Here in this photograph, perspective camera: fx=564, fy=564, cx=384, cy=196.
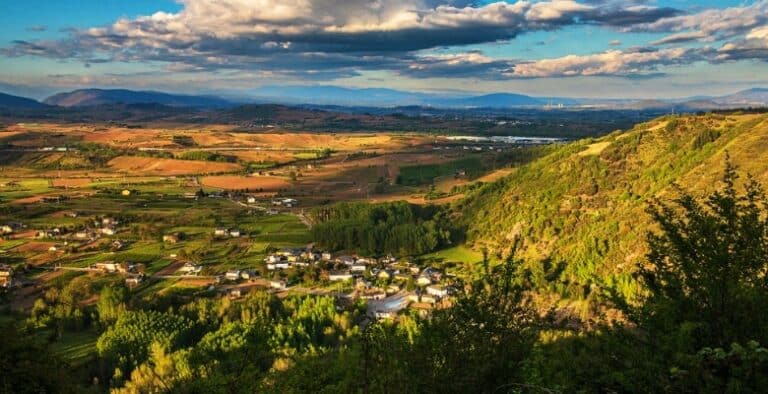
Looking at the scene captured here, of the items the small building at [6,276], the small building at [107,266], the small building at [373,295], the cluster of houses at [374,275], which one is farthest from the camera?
the small building at [107,266]

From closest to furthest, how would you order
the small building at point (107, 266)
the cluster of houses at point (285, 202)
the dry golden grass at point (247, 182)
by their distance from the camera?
1. the small building at point (107, 266)
2. the cluster of houses at point (285, 202)
3. the dry golden grass at point (247, 182)

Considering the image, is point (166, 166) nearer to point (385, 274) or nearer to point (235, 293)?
point (235, 293)

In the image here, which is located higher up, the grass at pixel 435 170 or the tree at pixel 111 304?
the grass at pixel 435 170

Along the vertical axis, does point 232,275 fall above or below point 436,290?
above

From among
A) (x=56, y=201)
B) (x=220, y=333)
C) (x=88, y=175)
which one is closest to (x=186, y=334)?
(x=220, y=333)

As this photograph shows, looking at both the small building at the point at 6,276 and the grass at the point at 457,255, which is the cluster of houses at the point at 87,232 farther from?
the grass at the point at 457,255

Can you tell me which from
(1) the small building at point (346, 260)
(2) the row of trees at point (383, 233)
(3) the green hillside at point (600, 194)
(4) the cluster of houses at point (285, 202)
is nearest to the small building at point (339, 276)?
(1) the small building at point (346, 260)

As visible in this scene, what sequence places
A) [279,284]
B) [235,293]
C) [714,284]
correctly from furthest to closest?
[279,284] → [235,293] → [714,284]

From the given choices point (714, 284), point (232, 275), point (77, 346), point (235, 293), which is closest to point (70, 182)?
point (232, 275)

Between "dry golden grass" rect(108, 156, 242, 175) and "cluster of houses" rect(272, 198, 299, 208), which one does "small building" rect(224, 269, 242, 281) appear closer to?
"cluster of houses" rect(272, 198, 299, 208)

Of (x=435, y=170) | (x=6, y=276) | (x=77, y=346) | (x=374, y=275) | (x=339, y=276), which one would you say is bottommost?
(x=77, y=346)
